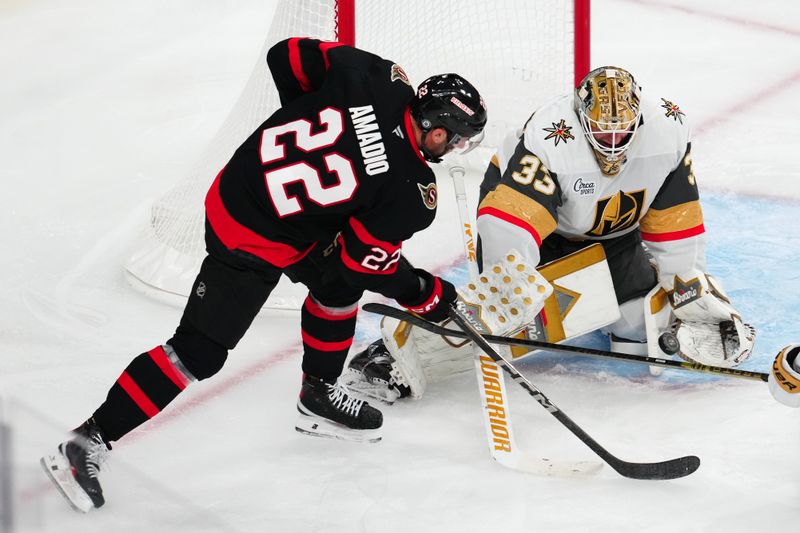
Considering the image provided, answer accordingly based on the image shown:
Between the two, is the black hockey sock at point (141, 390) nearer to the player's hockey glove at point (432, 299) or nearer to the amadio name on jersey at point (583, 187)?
the player's hockey glove at point (432, 299)

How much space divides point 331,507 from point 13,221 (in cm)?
196

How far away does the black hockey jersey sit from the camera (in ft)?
7.84

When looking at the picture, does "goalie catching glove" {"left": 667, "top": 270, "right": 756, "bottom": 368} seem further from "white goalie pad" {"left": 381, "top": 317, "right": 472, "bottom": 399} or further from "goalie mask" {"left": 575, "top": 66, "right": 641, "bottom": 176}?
"white goalie pad" {"left": 381, "top": 317, "right": 472, "bottom": 399}

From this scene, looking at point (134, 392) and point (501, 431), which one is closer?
point (134, 392)

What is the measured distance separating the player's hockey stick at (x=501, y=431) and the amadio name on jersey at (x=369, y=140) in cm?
68

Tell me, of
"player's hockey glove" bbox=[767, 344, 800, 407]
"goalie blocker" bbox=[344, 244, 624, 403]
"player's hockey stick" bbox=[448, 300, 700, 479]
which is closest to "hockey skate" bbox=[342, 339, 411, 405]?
"goalie blocker" bbox=[344, 244, 624, 403]

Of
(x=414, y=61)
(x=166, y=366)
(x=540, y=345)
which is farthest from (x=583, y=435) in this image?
(x=414, y=61)

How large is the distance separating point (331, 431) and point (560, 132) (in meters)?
0.95

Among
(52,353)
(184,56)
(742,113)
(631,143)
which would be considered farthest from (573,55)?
(184,56)

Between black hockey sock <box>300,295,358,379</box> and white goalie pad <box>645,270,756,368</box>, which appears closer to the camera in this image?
black hockey sock <box>300,295,358,379</box>

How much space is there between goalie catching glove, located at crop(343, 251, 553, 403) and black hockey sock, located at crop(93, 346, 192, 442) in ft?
2.12

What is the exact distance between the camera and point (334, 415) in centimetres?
283

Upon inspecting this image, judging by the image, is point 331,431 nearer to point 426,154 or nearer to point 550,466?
point 550,466

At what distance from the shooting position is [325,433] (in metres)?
2.83
